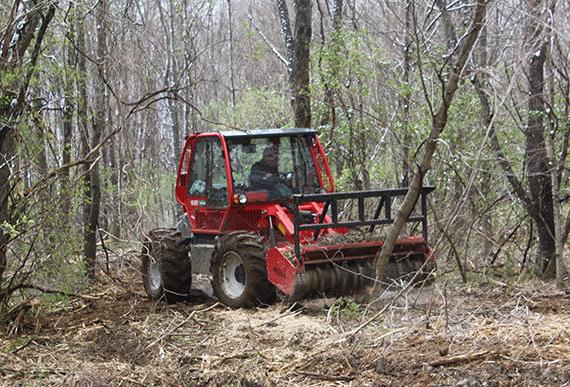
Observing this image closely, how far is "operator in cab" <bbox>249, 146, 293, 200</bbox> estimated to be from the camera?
11.0 metres

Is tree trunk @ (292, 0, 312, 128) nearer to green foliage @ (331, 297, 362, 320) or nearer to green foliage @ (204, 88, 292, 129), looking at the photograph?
green foliage @ (331, 297, 362, 320)

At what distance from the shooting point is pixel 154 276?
12016mm

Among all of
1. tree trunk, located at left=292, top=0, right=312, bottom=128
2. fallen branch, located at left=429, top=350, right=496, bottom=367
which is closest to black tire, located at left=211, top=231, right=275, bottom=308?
fallen branch, located at left=429, top=350, right=496, bottom=367

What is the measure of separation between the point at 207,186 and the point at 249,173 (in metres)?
0.65

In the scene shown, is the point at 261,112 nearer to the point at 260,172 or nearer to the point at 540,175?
the point at 260,172

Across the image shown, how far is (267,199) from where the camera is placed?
10891 mm

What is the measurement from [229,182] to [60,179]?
87.9 inches

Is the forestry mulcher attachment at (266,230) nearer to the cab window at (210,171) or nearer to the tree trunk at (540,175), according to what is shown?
the cab window at (210,171)

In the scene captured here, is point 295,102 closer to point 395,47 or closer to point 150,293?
point 150,293

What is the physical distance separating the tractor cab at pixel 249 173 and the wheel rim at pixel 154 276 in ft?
3.14

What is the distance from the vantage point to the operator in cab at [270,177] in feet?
36.0

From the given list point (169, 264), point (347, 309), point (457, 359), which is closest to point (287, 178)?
point (169, 264)

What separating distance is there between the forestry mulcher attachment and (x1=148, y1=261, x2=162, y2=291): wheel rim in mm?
14

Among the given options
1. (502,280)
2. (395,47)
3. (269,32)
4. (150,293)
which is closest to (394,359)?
(502,280)
